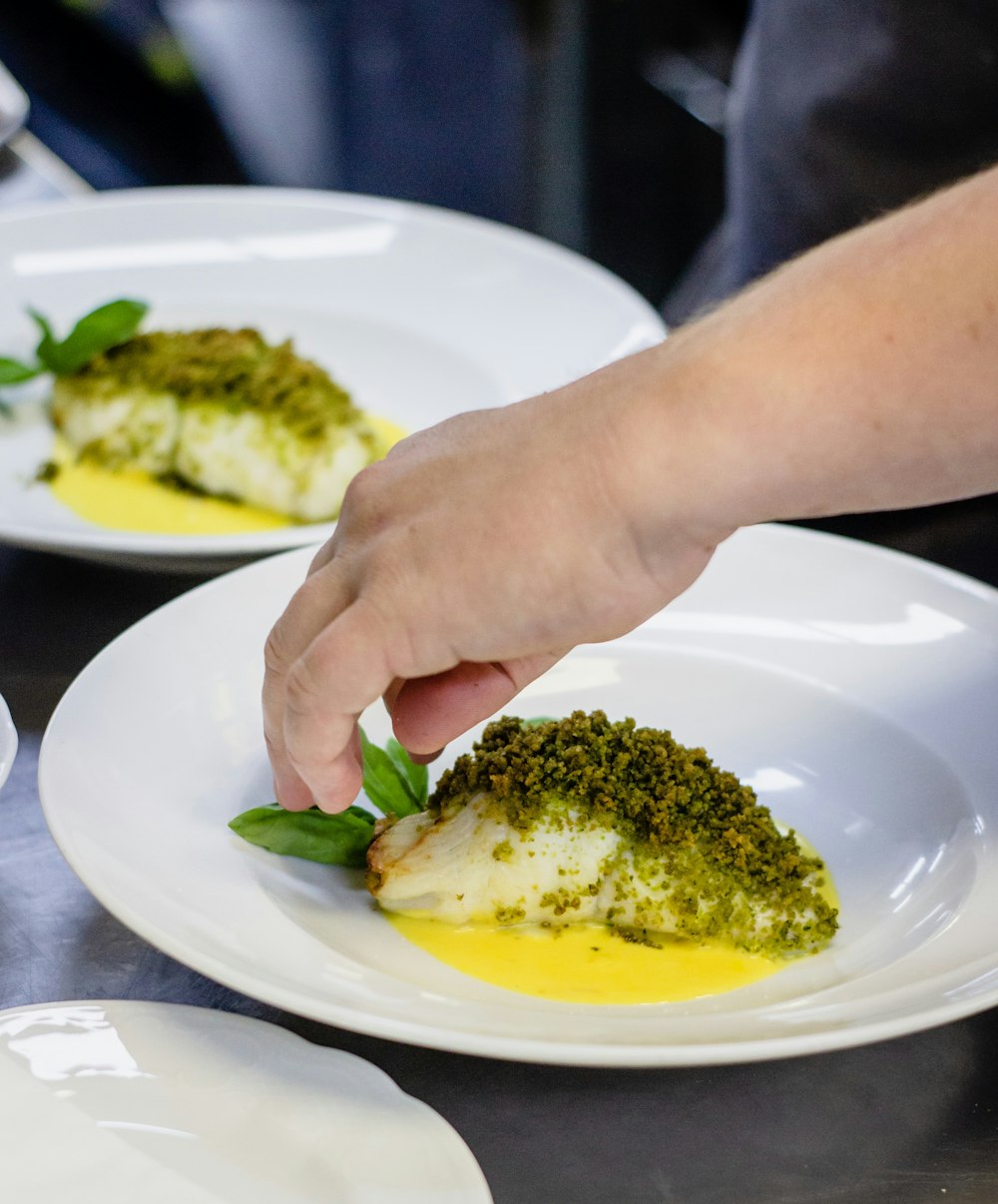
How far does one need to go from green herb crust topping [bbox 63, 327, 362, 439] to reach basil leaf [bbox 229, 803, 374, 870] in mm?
879

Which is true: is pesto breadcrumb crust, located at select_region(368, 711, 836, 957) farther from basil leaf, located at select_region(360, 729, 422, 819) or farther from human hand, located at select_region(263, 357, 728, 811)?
human hand, located at select_region(263, 357, 728, 811)

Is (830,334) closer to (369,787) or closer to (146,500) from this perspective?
(369,787)

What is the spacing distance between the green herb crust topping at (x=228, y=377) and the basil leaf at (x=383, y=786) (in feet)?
2.60

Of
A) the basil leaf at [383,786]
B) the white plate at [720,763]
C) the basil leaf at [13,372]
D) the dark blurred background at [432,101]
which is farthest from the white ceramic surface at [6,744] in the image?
the dark blurred background at [432,101]

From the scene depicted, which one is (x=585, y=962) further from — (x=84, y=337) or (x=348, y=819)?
(x=84, y=337)

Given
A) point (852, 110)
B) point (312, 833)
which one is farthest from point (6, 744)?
point (852, 110)

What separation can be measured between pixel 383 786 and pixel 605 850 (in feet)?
0.67

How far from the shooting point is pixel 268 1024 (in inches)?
35.2

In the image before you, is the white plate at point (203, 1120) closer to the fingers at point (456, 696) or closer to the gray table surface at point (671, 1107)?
the gray table surface at point (671, 1107)

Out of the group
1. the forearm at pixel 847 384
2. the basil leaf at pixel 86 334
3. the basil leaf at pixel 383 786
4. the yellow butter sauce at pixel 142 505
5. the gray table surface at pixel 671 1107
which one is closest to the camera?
the forearm at pixel 847 384

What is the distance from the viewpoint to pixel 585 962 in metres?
1.05

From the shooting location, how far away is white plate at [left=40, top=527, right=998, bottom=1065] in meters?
0.87

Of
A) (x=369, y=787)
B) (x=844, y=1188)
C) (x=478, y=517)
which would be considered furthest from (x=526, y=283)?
(x=844, y=1188)

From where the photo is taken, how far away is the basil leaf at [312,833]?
105 cm
